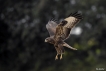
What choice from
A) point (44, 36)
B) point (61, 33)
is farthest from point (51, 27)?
point (44, 36)

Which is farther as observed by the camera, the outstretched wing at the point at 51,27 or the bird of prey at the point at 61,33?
the outstretched wing at the point at 51,27

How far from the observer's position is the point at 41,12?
1403 centimetres

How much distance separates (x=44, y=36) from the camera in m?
14.5

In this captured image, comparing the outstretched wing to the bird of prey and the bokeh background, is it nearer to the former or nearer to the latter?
the bird of prey

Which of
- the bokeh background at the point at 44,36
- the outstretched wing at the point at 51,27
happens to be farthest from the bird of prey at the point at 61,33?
the bokeh background at the point at 44,36

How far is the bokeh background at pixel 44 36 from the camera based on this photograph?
14391 millimetres

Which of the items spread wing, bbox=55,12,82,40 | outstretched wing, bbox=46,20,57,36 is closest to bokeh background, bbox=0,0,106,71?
outstretched wing, bbox=46,20,57,36

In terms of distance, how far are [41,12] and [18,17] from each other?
1824 millimetres

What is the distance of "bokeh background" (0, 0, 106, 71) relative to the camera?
1439 centimetres

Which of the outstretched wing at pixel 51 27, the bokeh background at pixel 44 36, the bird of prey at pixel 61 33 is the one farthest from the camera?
the bokeh background at pixel 44 36

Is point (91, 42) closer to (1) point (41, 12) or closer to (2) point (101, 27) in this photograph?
(2) point (101, 27)

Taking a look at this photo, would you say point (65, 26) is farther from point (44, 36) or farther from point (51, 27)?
point (44, 36)

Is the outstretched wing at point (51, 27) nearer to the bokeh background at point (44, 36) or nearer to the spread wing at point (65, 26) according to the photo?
the spread wing at point (65, 26)

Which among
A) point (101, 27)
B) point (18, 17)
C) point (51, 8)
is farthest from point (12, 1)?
point (101, 27)
